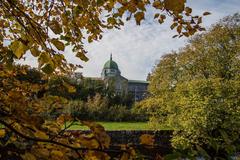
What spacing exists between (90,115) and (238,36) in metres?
13.2

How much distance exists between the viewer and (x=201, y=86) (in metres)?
19.8

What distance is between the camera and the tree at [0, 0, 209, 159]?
5.26 ft

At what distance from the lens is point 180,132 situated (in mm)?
21359

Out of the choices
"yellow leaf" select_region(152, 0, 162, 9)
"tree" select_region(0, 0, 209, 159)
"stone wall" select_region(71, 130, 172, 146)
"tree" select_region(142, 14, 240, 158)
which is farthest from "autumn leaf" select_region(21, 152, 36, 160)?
"stone wall" select_region(71, 130, 172, 146)

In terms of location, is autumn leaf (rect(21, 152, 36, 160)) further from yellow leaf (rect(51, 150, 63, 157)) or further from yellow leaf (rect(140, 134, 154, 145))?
yellow leaf (rect(140, 134, 154, 145))

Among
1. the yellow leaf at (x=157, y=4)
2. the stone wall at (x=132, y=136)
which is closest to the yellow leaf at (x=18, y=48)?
the yellow leaf at (x=157, y=4)

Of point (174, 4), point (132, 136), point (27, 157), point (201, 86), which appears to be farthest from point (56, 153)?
point (132, 136)

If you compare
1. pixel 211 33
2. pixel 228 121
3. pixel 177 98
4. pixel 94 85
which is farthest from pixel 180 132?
pixel 94 85

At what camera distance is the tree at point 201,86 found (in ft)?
62.3

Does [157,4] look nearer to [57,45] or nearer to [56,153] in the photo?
[57,45]

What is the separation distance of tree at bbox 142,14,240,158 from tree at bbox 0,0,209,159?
597 inches

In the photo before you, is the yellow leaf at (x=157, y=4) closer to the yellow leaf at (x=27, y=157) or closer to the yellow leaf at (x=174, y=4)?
the yellow leaf at (x=174, y=4)

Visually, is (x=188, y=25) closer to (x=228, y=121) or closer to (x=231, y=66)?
(x=228, y=121)

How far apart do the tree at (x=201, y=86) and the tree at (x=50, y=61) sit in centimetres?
1516
